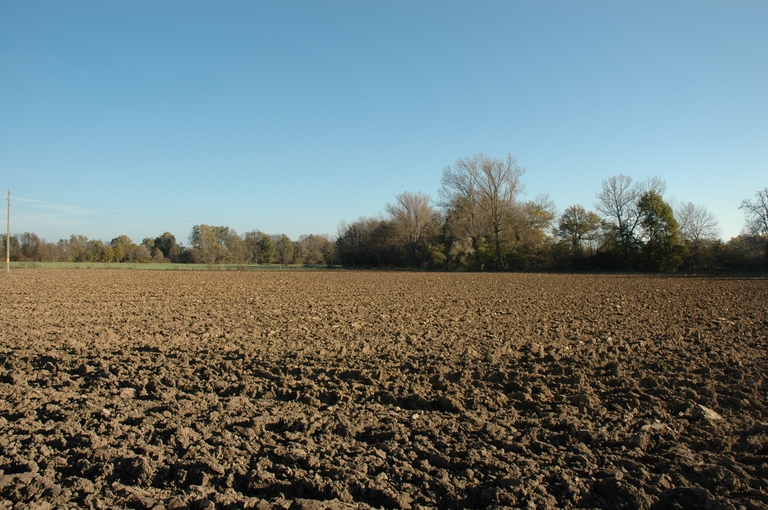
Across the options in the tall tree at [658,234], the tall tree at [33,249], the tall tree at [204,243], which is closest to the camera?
the tall tree at [658,234]

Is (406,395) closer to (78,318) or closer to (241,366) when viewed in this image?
(241,366)

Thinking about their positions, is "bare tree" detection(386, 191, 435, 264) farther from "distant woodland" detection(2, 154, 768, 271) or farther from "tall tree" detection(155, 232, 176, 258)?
"tall tree" detection(155, 232, 176, 258)

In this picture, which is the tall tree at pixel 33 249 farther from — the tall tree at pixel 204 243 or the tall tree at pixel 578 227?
the tall tree at pixel 578 227

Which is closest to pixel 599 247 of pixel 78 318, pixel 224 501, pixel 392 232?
pixel 392 232

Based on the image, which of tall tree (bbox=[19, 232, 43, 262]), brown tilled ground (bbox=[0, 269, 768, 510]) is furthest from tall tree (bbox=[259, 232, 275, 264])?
brown tilled ground (bbox=[0, 269, 768, 510])

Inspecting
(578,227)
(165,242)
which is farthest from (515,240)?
(165,242)

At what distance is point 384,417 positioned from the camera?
5.44 m

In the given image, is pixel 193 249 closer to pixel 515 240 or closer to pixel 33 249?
pixel 33 249

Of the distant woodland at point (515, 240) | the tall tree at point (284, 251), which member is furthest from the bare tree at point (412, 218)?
the tall tree at point (284, 251)

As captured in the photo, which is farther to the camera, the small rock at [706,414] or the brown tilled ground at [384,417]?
the small rock at [706,414]

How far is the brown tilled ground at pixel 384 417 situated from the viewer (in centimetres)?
379

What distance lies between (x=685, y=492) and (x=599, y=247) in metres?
57.3

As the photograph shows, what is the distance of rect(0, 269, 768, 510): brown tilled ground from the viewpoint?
3785mm

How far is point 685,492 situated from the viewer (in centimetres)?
375
